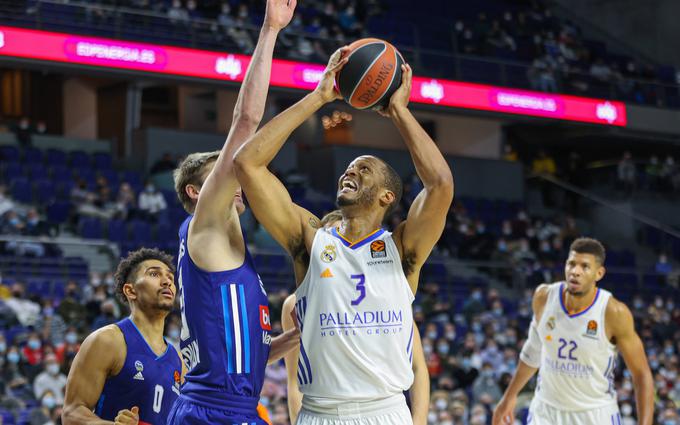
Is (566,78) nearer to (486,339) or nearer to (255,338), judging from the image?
(486,339)

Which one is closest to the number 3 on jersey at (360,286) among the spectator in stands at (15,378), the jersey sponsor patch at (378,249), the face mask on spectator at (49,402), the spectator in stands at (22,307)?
the jersey sponsor patch at (378,249)

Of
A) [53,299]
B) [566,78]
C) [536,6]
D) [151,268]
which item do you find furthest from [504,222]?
[151,268]

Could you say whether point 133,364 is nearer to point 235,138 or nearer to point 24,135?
point 235,138

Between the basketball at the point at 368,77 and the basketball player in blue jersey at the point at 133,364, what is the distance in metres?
1.56

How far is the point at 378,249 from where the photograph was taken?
4.55 m

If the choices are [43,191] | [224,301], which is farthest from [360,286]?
[43,191]

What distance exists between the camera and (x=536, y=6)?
2792 centimetres

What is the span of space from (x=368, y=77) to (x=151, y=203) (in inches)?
526

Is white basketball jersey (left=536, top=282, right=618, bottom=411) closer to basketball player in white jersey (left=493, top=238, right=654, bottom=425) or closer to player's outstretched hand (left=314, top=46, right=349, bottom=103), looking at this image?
basketball player in white jersey (left=493, top=238, right=654, bottom=425)

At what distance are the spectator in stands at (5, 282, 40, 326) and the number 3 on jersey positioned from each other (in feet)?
31.6

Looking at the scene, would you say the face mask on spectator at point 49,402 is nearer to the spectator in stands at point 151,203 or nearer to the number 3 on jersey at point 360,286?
the spectator in stands at point 151,203

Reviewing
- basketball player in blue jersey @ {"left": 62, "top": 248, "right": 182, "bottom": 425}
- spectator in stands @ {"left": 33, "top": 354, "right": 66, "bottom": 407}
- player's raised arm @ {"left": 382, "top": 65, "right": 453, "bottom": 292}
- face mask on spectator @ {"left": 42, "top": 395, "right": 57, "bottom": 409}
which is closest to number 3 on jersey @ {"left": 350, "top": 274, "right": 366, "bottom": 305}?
player's raised arm @ {"left": 382, "top": 65, "right": 453, "bottom": 292}

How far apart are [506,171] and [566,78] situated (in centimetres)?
343

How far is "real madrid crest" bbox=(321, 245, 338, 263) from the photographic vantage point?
4520 millimetres
